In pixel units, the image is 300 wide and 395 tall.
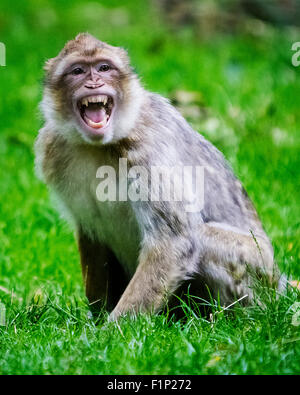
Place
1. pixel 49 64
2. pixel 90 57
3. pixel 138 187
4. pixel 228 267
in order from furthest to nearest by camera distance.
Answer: pixel 49 64, pixel 228 267, pixel 90 57, pixel 138 187

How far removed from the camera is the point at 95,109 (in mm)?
5328

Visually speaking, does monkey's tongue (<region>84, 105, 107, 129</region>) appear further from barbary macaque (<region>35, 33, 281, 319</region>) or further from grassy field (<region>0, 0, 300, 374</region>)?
grassy field (<region>0, 0, 300, 374</region>)

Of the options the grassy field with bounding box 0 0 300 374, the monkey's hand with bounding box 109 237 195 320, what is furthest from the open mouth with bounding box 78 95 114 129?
the grassy field with bounding box 0 0 300 374

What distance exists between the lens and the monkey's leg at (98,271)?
589 centimetres

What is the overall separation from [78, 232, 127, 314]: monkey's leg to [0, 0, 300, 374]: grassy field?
0.44 feet

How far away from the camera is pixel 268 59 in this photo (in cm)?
1076

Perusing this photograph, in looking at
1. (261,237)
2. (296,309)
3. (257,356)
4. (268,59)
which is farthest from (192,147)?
(268,59)

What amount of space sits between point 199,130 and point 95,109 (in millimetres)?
3469

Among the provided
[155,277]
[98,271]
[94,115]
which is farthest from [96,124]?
[98,271]

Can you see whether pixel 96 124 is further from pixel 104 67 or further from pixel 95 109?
pixel 104 67

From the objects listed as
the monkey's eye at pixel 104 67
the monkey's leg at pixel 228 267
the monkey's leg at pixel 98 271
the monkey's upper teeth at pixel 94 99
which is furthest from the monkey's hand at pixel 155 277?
the monkey's eye at pixel 104 67

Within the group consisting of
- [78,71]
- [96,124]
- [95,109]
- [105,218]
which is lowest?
[105,218]
